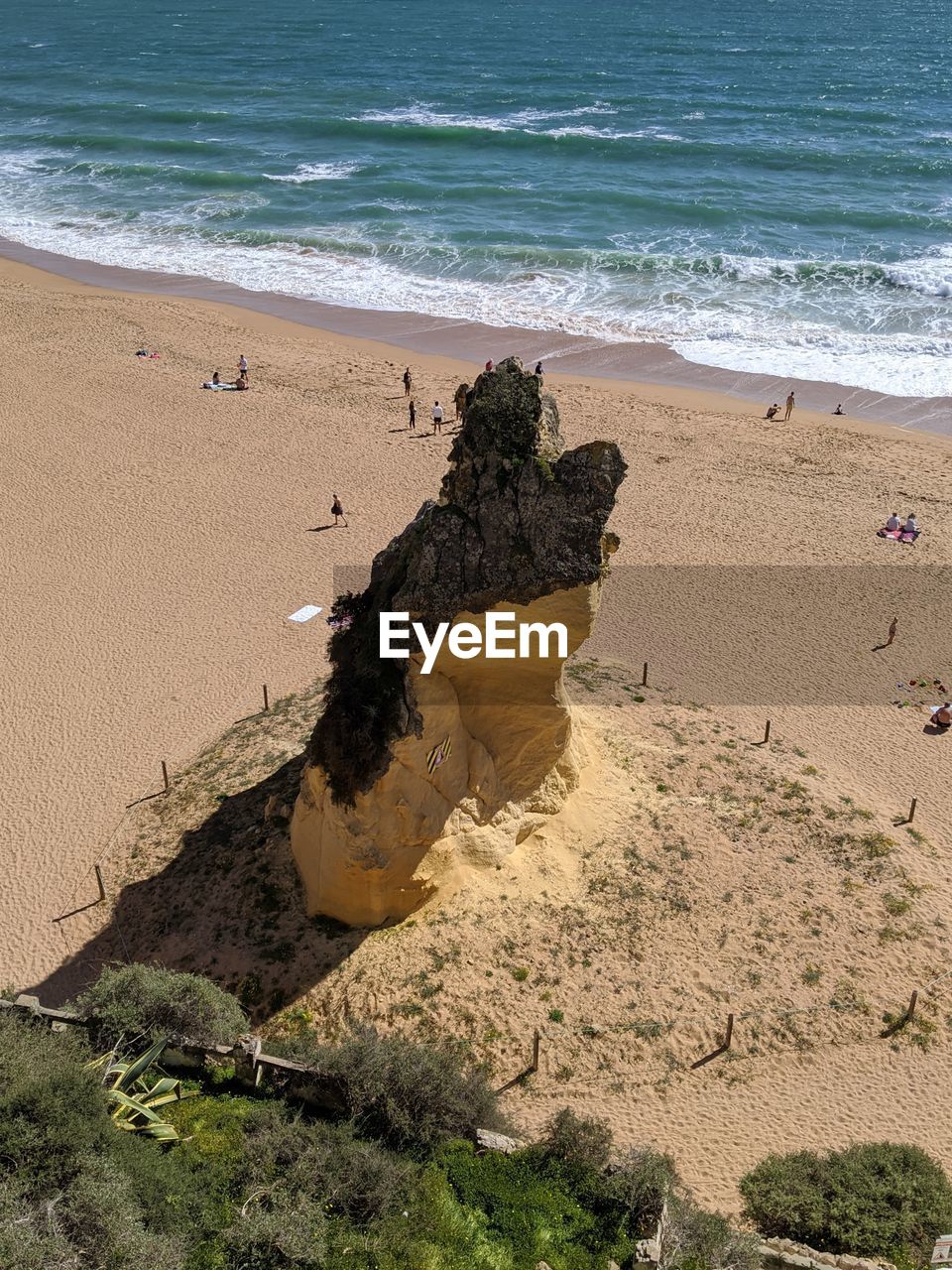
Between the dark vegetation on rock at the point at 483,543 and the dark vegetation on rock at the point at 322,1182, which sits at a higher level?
the dark vegetation on rock at the point at 483,543

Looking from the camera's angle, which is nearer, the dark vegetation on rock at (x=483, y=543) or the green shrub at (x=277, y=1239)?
the green shrub at (x=277, y=1239)

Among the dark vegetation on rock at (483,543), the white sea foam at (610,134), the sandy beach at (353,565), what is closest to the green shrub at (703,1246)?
the sandy beach at (353,565)

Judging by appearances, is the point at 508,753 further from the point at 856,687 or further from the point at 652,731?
the point at 856,687

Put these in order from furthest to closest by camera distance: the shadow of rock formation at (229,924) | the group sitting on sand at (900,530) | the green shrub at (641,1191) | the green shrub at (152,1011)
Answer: the group sitting on sand at (900,530)
the shadow of rock formation at (229,924)
the green shrub at (152,1011)
the green shrub at (641,1191)

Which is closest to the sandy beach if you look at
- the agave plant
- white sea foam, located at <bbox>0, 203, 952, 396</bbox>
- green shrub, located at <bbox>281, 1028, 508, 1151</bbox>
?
green shrub, located at <bbox>281, 1028, 508, 1151</bbox>

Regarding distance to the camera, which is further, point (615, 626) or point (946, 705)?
point (615, 626)

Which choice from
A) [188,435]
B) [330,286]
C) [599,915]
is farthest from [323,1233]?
[330,286]

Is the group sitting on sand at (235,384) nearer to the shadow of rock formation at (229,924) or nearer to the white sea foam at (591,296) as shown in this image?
the white sea foam at (591,296)
